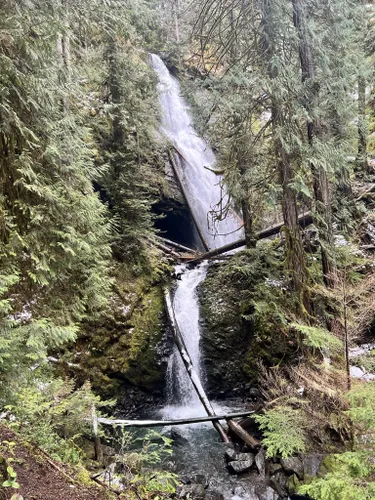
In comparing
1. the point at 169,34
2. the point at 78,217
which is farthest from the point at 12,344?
the point at 169,34

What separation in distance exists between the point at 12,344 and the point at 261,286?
716 centimetres

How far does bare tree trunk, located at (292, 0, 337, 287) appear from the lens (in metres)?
7.57

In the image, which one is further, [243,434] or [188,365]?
[188,365]

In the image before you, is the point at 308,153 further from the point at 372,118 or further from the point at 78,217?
the point at 372,118

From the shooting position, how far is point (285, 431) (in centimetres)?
661

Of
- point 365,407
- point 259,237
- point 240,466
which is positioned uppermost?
point 259,237

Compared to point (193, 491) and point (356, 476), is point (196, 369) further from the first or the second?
point (356, 476)

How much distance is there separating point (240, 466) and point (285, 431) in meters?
1.39

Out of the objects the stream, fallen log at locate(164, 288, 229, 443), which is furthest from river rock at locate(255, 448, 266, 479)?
fallen log at locate(164, 288, 229, 443)

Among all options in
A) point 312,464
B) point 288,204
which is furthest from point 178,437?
point 288,204

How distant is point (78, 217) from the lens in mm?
7172

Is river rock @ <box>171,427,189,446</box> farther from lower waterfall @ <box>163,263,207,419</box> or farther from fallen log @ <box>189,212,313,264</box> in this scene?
fallen log @ <box>189,212,313,264</box>

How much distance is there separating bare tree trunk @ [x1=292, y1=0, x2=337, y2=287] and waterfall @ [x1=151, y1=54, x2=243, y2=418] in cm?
206

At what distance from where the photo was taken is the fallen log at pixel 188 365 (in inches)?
333
